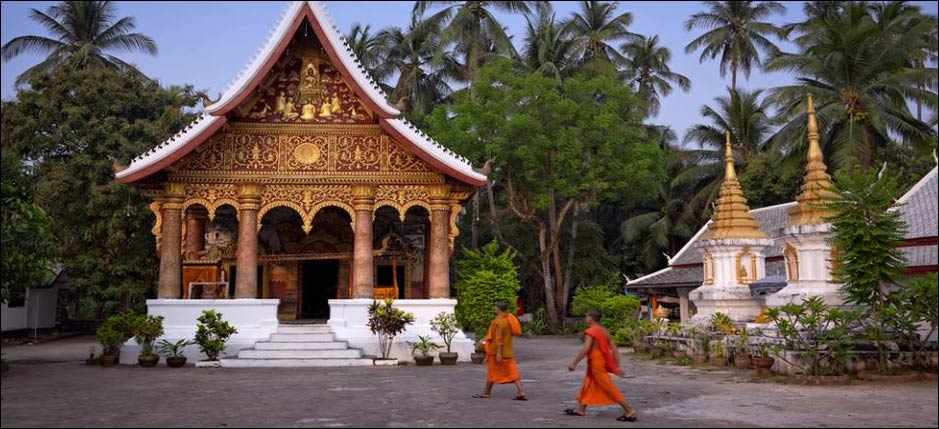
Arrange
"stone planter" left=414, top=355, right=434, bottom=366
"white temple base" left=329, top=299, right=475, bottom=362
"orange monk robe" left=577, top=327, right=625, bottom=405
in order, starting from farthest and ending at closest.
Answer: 1. "white temple base" left=329, top=299, right=475, bottom=362
2. "stone planter" left=414, top=355, right=434, bottom=366
3. "orange monk robe" left=577, top=327, right=625, bottom=405

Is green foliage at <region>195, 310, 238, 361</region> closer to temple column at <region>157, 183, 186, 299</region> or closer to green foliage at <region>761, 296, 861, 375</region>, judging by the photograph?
temple column at <region>157, 183, 186, 299</region>

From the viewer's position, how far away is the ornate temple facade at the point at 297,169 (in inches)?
637

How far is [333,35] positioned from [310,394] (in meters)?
8.62

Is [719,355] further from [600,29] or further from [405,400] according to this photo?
[600,29]

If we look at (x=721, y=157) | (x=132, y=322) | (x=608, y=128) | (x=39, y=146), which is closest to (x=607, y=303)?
(x=608, y=128)

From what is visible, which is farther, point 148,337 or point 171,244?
point 171,244

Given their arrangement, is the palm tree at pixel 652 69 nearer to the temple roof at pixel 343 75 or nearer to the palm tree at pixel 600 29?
the palm tree at pixel 600 29

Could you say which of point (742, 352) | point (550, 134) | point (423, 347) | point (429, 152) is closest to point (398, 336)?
point (423, 347)

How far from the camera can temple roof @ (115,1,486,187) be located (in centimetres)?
1597

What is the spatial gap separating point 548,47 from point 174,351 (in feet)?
81.5

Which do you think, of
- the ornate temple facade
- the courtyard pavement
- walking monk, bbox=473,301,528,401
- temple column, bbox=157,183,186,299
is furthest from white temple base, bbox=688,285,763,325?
temple column, bbox=157,183,186,299

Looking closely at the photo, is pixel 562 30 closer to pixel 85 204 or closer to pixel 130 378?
pixel 85 204

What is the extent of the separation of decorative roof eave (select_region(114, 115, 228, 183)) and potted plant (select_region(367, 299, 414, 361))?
4882 mm

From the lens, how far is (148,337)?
15352mm
